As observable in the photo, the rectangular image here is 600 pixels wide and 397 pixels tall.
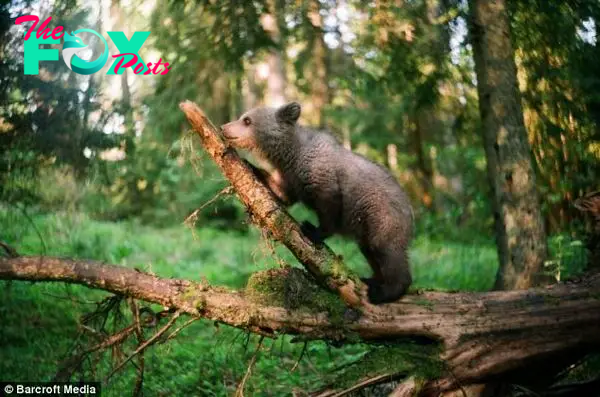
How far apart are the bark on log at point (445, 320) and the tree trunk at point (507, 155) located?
1.84 metres

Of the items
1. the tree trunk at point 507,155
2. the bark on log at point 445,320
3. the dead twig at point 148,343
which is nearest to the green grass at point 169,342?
the bark on log at point 445,320

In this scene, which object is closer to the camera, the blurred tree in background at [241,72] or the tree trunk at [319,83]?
the blurred tree in background at [241,72]

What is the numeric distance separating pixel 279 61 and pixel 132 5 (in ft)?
Answer: 23.1

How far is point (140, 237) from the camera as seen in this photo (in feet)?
42.1

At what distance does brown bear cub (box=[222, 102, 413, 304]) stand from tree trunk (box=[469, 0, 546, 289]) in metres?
1.76

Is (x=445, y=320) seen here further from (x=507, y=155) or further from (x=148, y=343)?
(x=507, y=155)

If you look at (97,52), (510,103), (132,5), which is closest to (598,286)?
(510,103)

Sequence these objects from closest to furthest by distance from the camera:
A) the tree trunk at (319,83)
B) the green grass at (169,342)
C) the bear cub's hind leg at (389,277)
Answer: the bear cub's hind leg at (389,277) < the green grass at (169,342) < the tree trunk at (319,83)

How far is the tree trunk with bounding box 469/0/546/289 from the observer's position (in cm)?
654

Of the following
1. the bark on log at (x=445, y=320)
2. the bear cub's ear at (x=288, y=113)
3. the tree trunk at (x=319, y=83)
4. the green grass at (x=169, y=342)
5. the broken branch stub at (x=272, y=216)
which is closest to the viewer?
the bark on log at (x=445, y=320)

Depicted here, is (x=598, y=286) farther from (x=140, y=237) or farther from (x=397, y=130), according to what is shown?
(x=397, y=130)

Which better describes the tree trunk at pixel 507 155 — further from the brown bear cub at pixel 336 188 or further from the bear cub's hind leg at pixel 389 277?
the bear cub's hind leg at pixel 389 277

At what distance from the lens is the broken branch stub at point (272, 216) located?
4660 millimetres

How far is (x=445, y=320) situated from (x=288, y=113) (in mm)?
2652
